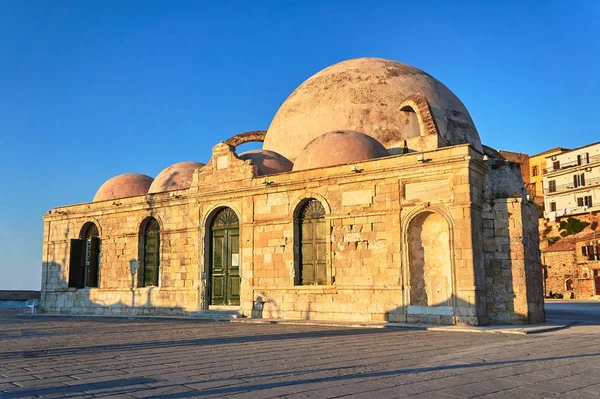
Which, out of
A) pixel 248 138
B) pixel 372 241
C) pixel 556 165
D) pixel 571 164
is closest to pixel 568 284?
pixel 571 164

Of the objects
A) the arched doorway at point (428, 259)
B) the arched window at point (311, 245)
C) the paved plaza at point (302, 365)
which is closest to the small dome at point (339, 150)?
the arched window at point (311, 245)

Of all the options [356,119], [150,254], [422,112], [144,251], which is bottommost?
[150,254]

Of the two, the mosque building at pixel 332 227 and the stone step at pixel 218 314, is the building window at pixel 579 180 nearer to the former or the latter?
the mosque building at pixel 332 227

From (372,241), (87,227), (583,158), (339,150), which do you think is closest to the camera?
(372,241)

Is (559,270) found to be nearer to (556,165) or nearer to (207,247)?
(556,165)

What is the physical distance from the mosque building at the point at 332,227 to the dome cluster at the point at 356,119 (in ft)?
0.17

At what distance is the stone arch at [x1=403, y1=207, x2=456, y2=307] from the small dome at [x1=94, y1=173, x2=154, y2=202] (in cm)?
1268

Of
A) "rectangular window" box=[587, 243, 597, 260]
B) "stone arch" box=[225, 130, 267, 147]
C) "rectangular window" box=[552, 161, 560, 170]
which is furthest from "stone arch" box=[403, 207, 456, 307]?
"rectangular window" box=[552, 161, 560, 170]

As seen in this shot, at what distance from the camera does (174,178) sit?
67.8ft

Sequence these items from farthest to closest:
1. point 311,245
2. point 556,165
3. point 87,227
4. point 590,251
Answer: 1. point 556,165
2. point 590,251
3. point 87,227
4. point 311,245

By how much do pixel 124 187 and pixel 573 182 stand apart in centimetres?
4652

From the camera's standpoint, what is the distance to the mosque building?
1330cm

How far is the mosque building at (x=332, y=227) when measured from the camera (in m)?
13.3

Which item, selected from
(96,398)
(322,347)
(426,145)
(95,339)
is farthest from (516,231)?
(96,398)
